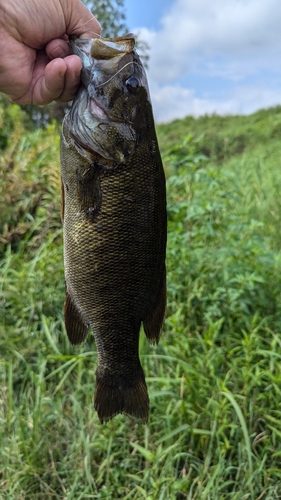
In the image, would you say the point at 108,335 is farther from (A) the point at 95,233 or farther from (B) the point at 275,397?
(B) the point at 275,397

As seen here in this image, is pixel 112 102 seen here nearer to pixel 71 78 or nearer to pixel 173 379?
pixel 71 78

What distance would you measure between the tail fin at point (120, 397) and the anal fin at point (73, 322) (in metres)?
0.19

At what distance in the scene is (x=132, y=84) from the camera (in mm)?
1469

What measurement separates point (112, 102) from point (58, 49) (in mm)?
401

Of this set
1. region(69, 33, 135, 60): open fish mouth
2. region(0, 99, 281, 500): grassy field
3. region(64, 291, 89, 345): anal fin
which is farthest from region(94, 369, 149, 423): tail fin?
region(69, 33, 135, 60): open fish mouth

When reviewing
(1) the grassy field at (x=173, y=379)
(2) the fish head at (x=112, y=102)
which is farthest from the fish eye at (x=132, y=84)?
(1) the grassy field at (x=173, y=379)

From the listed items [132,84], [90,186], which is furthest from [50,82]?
[90,186]

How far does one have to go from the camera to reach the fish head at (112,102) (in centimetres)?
145

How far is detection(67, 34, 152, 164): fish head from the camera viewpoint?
1451 millimetres

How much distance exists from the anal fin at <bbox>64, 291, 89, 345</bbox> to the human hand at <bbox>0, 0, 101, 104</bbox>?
76cm

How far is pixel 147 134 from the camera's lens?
1.46 m

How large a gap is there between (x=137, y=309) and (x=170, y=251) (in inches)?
65.3

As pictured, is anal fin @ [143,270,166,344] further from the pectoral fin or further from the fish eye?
the fish eye

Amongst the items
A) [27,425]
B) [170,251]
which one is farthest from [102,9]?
[27,425]
